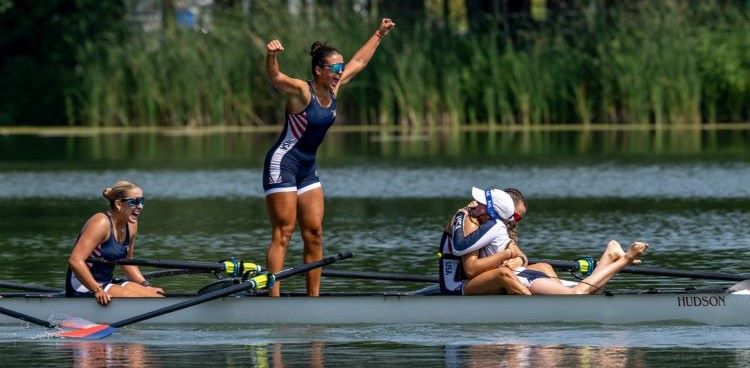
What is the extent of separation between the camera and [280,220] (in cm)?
1725

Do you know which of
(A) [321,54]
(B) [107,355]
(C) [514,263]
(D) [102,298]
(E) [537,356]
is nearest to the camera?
(E) [537,356]

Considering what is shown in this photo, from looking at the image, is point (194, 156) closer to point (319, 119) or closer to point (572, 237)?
point (572, 237)

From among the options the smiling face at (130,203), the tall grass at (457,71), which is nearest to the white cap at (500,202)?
the smiling face at (130,203)

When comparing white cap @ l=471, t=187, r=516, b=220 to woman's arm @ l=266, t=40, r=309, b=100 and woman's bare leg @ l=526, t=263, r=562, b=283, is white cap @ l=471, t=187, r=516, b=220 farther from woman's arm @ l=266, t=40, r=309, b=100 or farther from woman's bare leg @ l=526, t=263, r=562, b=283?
woman's arm @ l=266, t=40, r=309, b=100

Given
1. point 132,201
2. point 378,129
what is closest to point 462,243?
point 132,201

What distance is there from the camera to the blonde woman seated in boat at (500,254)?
16.1 metres

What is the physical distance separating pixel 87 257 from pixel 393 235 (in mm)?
7831

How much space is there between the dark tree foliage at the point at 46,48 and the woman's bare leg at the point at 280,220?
101 ft

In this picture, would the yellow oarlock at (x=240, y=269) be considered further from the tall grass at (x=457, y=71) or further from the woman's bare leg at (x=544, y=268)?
the tall grass at (x=457, y=71)

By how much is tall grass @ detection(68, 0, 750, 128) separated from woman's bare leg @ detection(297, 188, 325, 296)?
25237mm

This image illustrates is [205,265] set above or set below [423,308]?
above

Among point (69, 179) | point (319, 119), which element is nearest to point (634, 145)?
point (69, 179)

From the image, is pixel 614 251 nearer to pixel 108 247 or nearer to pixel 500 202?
pixel 500 202

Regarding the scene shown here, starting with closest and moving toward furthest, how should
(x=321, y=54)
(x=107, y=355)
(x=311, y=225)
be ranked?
→ 1. (x=107, y=355)
2. (x=321, y=54)
3. (x=311, y=225)
